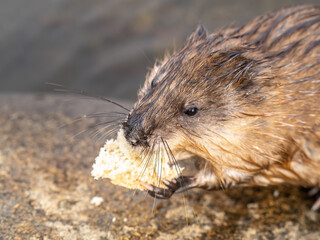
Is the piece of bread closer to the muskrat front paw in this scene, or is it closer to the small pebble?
the muskrat front paw

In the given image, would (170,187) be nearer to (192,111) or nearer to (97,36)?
(192,111)

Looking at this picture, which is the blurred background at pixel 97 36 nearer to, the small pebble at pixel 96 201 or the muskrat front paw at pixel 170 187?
the small pebble at pixel 96 201

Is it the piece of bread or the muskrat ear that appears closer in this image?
the piece of bread

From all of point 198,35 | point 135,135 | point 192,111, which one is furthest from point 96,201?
point 198,35

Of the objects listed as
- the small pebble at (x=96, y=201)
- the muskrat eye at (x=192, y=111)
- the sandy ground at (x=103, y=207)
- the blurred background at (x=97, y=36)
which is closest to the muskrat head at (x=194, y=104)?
the muskrat eye at (x=192, y=111)

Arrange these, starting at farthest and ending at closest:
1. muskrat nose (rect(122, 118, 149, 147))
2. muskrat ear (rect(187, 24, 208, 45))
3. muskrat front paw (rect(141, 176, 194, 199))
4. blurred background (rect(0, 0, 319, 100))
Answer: blurred background (rect(0, 0, 319, 100))
muskrat ear (rect(187, 24, 208, 45))
muskrat front paw (rect(141, 176, 194, 199))
muskrat nose (rect(122, 118, 149, 147))

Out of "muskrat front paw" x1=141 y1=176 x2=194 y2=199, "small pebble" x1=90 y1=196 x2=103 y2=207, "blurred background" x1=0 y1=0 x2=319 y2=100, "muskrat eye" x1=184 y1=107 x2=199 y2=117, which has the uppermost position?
"blurred background" x1=0 y1=0 x2=319 y2=100

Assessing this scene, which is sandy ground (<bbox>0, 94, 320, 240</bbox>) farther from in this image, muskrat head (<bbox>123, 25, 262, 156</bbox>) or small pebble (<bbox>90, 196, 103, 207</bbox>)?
muskrat head (<bbox>123, 25, 262, 156</bbox>)

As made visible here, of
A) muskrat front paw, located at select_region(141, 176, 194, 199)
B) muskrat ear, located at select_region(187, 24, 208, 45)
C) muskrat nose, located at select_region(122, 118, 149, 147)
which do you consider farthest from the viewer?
muskrat ear, located at select_region(187, 24, 208, 45)

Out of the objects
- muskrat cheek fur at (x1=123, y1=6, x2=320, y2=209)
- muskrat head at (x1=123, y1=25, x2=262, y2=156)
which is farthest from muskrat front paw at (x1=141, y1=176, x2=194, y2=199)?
muskrat head at (x1=123, y1=25, x2=262, y2=156)

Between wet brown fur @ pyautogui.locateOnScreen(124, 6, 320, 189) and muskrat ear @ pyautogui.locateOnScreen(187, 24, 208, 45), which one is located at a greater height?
muskrat ear @ pyautogui.locateOnScreen(187, 24, 208, 45)
